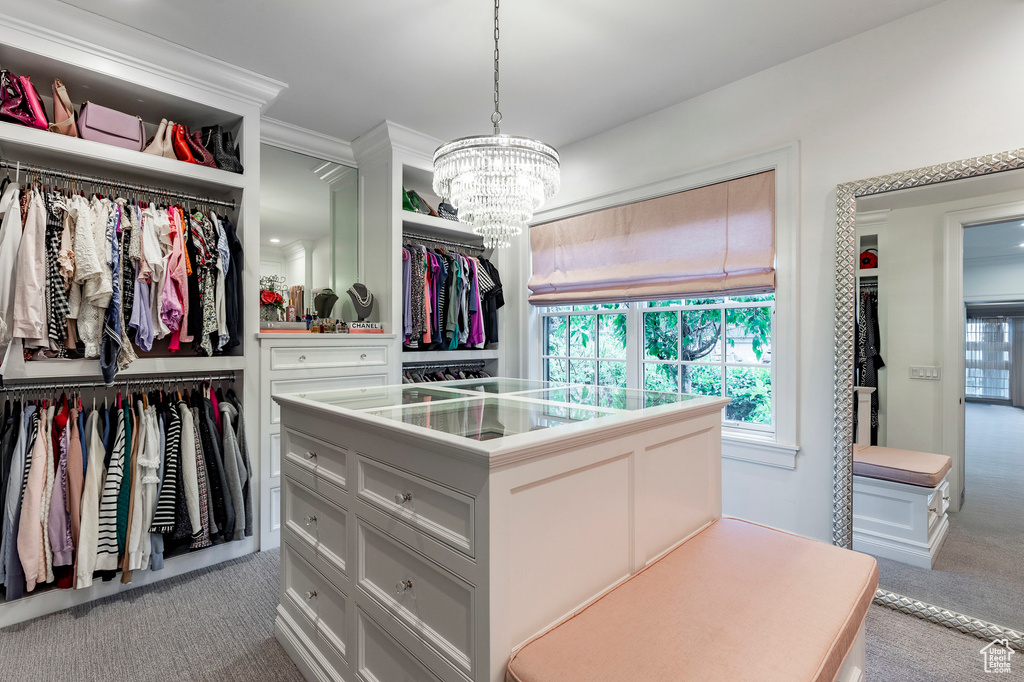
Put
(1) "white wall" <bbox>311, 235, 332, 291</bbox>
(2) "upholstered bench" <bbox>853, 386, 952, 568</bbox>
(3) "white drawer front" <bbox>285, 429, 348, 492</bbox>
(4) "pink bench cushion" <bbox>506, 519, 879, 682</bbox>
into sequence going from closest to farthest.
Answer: (4) "pink bench cushion" <bbox>506, 519, 879, 682</bbox>, (3) "white drawer front" <bbox>285, 429, 348, 492</bbox>, (2) "upholstered bench" <bbox>853, 386, 952, 568</bbox>, (1) "white wall" <bbox>311, 235, 332, 291</bbox>

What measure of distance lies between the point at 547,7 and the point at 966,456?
271 cm

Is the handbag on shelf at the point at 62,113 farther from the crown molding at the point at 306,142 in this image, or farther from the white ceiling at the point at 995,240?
the white ceiling at the point at 995,240

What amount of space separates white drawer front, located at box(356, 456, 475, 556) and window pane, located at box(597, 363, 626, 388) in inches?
96.9

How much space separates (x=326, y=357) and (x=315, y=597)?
1.68 meters

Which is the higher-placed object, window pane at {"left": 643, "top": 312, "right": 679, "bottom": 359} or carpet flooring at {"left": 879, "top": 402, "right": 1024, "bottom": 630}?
window pane at {"left": 643, "top": 312, "right": 679, "bottom": 359}

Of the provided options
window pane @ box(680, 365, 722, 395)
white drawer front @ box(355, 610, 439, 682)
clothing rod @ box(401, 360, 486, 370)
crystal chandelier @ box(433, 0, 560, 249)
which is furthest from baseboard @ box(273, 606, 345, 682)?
window pane @ box(680, 365, 722, 395)

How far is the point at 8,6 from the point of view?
211 cm

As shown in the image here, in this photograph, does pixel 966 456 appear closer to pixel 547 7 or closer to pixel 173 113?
pixel 547 7

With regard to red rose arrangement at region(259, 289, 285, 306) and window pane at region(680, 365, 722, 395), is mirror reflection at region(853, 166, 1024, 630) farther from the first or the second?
red rose arrangement at region(259, 289, 285, 306)

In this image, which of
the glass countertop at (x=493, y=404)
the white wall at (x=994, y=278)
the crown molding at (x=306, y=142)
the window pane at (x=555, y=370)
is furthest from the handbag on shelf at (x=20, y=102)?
the white wall at (x=994, y=278)

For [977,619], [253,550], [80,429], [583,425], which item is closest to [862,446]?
[977,619]

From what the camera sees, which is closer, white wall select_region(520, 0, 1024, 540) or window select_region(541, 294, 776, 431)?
white wall select_region(520, 0, 1024, 540)

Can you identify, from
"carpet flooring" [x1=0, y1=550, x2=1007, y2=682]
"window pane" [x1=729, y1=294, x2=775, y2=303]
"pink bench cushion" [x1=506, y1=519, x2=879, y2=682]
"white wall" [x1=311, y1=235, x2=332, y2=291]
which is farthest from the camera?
"white wall" [x1=311, y1=235, x2=332, y2=291]

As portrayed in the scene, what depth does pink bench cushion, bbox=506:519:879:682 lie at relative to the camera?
3.28ft
